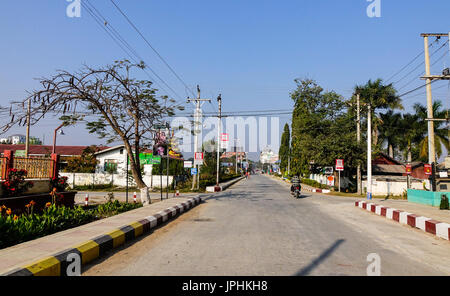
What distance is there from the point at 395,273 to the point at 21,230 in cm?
785

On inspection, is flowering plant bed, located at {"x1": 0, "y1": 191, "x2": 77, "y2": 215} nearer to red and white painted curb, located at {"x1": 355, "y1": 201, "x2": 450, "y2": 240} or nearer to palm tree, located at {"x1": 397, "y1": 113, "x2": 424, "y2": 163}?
red and white painted curb, located at {"x1": 355, "y1": 201, "x2": 450, "y2": 240}

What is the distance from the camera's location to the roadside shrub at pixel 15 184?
1102cm

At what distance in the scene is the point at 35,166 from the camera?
13156mm

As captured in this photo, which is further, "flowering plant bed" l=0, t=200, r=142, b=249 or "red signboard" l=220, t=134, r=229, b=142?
"red signboard" l=220, t=134, r=229, b=142

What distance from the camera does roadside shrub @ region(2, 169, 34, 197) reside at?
434 inches

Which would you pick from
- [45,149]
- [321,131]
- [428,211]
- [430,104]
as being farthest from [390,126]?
[45,149]

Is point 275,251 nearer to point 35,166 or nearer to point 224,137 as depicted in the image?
point 35,166

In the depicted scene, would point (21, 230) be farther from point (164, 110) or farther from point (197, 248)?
point (164, 110)

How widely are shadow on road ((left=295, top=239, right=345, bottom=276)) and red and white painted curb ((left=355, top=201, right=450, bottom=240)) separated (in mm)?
3519

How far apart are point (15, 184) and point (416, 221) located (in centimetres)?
1387

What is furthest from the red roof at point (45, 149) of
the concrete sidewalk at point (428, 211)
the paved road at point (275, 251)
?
the concrete sidewalk at point (428, 211)

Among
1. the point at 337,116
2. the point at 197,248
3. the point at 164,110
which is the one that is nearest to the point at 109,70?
the point at 164,110

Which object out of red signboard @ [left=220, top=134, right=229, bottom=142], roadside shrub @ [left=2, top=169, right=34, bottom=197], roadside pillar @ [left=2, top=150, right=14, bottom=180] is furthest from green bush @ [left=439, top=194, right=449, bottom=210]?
red signboard @ [left=220, top=134, right=229, bottom=142]
